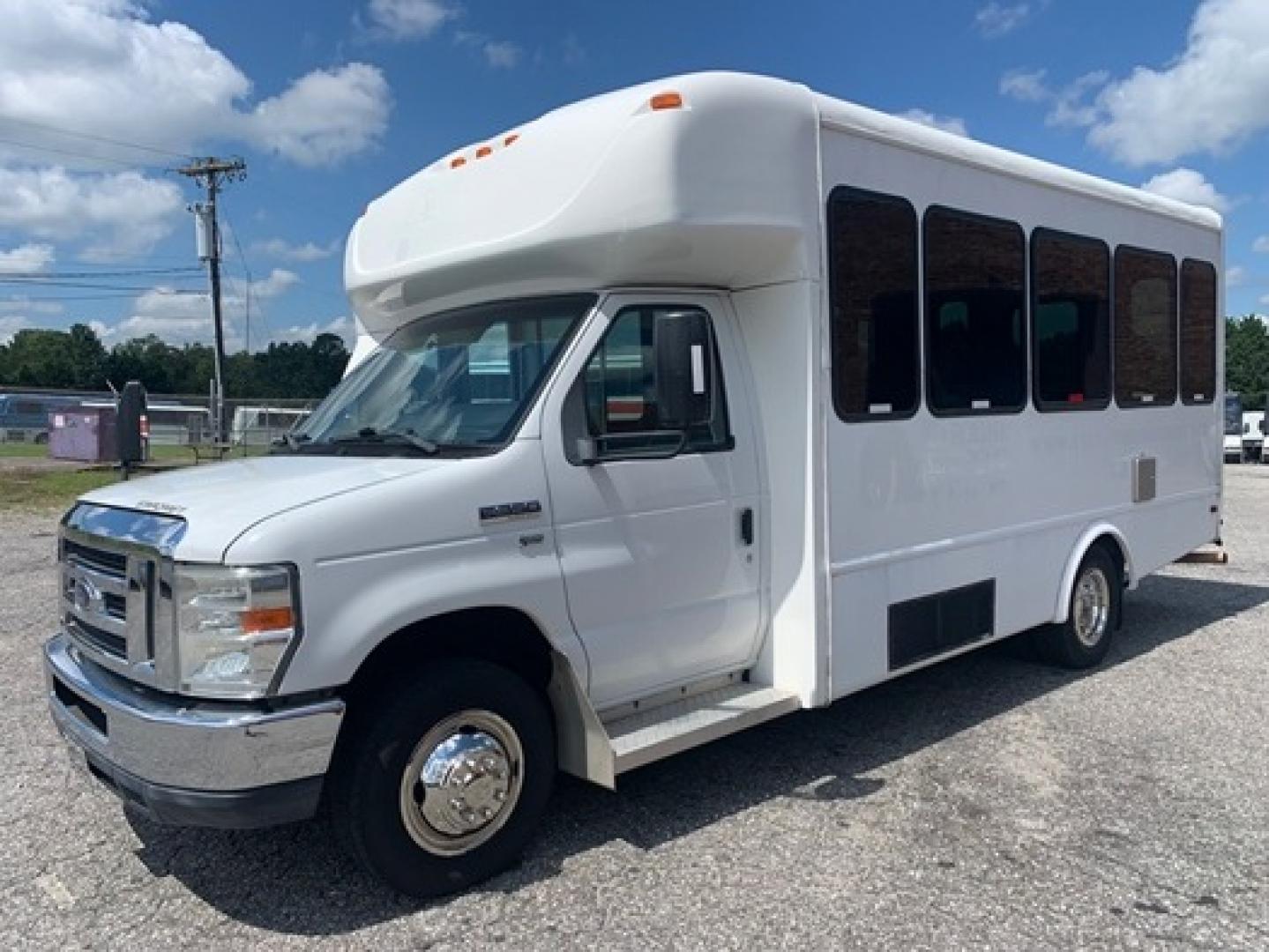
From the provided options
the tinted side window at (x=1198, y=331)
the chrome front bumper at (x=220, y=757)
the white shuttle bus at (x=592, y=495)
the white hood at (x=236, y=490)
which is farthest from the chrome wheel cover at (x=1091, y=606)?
the chrome front bumper at (x=220, y=757)

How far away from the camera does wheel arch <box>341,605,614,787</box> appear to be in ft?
12.4

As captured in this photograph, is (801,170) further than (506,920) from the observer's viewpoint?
Yes

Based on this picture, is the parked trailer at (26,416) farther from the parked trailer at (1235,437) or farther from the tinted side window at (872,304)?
the parked trailer at (1235,437)

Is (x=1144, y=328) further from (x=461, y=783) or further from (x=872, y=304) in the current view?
(x=461, y=783)

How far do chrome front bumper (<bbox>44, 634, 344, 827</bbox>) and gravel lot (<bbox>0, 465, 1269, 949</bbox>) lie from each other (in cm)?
55

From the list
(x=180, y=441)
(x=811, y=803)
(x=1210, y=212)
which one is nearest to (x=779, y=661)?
(x=811, y=803)

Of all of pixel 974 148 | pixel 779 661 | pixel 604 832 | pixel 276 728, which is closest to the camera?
pixel 276 728

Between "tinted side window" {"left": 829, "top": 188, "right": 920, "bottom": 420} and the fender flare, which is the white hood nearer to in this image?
"tinted side window" {"left": 829, "top": 188, "right": 920, "bottom": 420}

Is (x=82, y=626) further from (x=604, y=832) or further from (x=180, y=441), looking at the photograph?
(x=180, y=441)

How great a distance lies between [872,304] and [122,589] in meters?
3.48

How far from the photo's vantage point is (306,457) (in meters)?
4.50

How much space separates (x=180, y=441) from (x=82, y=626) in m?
35.3

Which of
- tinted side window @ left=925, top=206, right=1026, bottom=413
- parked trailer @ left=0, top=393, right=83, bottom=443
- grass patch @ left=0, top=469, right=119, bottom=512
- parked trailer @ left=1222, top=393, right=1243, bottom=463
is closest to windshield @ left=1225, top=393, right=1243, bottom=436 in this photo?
parked trailer @ left=1222, top=393, right=1243, bottom=463

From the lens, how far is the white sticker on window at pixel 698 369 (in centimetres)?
428
